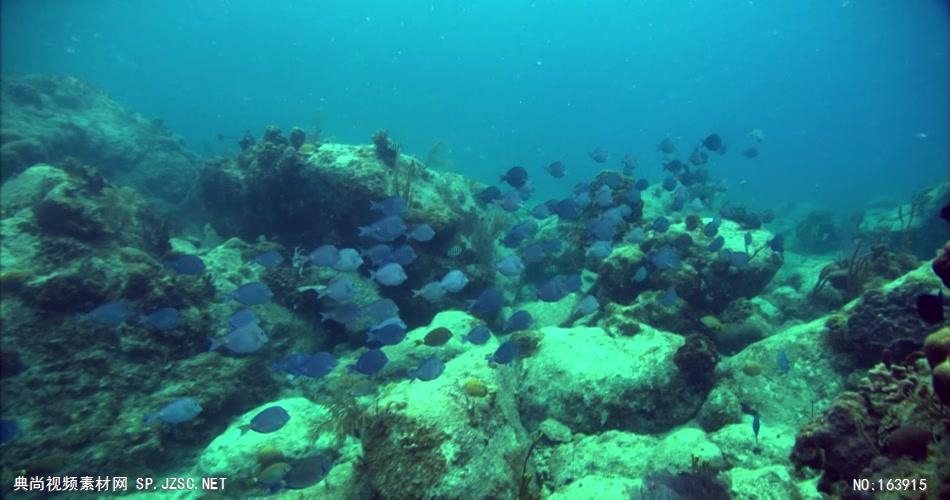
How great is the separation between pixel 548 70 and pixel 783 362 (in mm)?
169470

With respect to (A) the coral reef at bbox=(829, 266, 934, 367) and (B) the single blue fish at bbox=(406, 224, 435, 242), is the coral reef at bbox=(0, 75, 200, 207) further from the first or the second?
(A) the coral reef at bbox=(829, 266, 934, 367)

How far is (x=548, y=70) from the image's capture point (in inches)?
6284

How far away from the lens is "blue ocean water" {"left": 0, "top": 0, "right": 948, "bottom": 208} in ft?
320

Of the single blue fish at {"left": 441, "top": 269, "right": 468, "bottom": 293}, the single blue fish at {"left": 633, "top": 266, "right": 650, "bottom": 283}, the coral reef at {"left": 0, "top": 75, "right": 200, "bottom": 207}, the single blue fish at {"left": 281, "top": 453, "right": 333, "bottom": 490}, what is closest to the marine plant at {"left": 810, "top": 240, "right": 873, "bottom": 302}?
the single blue fish at {"left": 633, "top": 266, "right": 650, "bottom": 283}

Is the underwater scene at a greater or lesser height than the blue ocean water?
lesser

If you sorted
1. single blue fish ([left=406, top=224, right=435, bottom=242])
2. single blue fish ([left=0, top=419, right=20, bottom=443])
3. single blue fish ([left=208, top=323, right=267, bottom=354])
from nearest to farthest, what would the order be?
single blue fish ([left=0, top=419, right=20, bottom=443]) < single blue fish ([left=208, top=323, right=267, bottom=354]) < single blue fish ([left=406, top=224, right=435, bottom=242])

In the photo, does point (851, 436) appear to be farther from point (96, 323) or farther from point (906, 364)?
point (96, 323)

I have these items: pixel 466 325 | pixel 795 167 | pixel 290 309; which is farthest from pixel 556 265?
pixel 795 167

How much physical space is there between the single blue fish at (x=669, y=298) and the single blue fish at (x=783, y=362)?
1.94 metres

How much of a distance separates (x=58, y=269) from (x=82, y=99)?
2156 cm

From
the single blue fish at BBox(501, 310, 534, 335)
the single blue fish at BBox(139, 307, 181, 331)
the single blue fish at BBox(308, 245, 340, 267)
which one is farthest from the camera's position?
the single blue fish at BBox(308, 245, 340, 267)

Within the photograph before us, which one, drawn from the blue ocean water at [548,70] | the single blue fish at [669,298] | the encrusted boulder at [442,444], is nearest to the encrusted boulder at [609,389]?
the encrusted boulder at [442,444]

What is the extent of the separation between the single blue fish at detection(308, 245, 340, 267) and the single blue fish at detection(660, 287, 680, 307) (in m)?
5.97

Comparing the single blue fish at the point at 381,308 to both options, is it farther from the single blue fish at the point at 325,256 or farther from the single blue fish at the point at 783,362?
the single blue fish at the point at 783,362
